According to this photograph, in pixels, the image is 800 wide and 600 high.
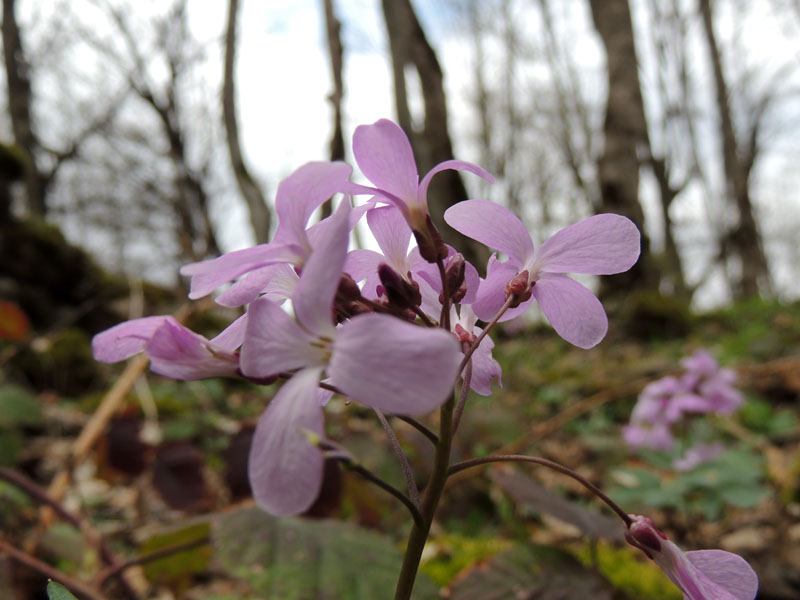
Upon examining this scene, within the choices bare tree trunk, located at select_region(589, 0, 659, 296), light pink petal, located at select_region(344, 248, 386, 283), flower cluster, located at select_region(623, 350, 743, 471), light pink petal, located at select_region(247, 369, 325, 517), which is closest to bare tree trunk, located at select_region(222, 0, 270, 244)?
light pink petal, located at select_region(344, 248, 386, 283)

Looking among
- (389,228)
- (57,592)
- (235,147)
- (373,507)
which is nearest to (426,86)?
(235,147)

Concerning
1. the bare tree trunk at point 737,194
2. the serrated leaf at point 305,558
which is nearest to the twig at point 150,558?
the serrated leaf at point 305,558

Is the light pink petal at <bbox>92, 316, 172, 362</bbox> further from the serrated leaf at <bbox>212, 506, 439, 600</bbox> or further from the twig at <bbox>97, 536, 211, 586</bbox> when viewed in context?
the twig at <bbox>97, 536, 211, 586</bbox>

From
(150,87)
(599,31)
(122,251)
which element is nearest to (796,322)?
(599,31)

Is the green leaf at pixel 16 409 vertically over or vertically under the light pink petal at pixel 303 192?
under

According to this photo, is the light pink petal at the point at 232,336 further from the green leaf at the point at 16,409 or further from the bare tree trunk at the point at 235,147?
the green leaf at the point at 16,409

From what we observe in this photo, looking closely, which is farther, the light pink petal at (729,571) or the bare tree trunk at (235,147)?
the bare tree trunk at (235,147)
